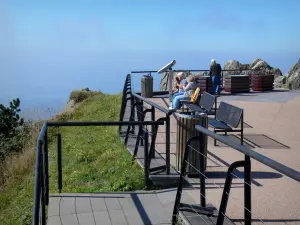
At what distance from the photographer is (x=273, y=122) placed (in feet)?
42.7

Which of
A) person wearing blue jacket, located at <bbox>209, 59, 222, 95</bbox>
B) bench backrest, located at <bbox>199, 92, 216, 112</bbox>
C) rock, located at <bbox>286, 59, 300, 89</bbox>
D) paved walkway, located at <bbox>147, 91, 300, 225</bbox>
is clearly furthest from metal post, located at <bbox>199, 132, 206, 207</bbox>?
rock, located at <bbox>286, 59, 300, 89</bbox>

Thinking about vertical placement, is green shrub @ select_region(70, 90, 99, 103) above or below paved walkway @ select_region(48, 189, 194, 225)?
below

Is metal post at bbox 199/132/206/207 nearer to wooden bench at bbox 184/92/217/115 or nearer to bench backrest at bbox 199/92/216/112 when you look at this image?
wooden bench at bbox 184/92/217/115

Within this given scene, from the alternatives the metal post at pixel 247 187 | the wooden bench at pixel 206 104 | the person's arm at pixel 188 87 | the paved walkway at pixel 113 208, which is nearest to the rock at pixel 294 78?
the person's arm at pixel 188 87

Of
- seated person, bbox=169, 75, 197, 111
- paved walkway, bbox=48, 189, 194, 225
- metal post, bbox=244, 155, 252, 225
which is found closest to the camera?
metal post, bbox=244, 155, 252, 225

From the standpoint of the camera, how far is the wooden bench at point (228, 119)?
9055 mm

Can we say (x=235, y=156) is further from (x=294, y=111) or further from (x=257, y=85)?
(x=257, y=85)

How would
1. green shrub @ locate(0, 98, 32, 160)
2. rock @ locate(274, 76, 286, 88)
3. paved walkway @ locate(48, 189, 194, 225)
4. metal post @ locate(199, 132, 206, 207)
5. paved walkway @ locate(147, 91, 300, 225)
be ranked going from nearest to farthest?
1. metal post @ locate(199, 132, 206, 207)
2. paved walkway @ locate(48, 189, 194, 225)
3. paved walkway @ locate(147, 91, 300, 225)
4. green shrub @ locate(0, 98, 32, 160)
5. rock @ locate(274, 76, 286, 88)

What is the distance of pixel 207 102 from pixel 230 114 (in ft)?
5.17

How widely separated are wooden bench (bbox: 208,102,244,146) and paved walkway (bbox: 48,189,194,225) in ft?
9.72

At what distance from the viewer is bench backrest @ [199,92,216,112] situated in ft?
35.0

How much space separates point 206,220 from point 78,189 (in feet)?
9.23

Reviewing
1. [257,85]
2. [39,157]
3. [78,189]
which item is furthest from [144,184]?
[257,85]

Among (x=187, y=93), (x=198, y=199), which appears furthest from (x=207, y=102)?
(x=198, y=199)
